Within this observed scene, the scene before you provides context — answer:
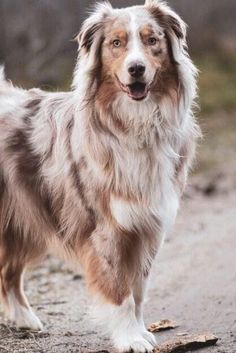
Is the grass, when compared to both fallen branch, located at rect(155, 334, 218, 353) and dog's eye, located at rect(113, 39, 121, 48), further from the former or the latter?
fallen branch, located at rect(155, 334, 218, 353)

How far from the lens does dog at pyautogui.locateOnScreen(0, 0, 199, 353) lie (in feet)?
18.8

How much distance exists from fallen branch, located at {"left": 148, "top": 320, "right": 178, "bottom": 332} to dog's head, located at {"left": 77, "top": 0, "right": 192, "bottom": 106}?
1744mm

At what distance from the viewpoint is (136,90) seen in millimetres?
5691

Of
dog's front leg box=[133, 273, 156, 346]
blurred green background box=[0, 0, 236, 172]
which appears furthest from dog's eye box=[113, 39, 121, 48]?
blurred green background box=[0, 0, 236, 172]

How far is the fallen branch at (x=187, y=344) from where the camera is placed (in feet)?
18.6

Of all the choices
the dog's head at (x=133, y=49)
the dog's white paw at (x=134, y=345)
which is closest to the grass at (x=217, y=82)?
the dog's head at (x=133, y=49)

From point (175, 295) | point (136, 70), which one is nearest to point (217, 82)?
point (175, 295)

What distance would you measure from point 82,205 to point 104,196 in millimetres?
208

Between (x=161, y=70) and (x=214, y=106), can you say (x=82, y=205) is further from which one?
(x=214, y=106)

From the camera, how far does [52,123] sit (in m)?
6.20

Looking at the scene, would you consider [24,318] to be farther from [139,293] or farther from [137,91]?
[137,91]

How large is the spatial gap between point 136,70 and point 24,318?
2.28 meters

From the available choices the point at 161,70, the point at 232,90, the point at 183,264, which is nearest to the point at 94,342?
the point at 161,70

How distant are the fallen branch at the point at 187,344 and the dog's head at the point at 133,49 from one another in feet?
5.15
